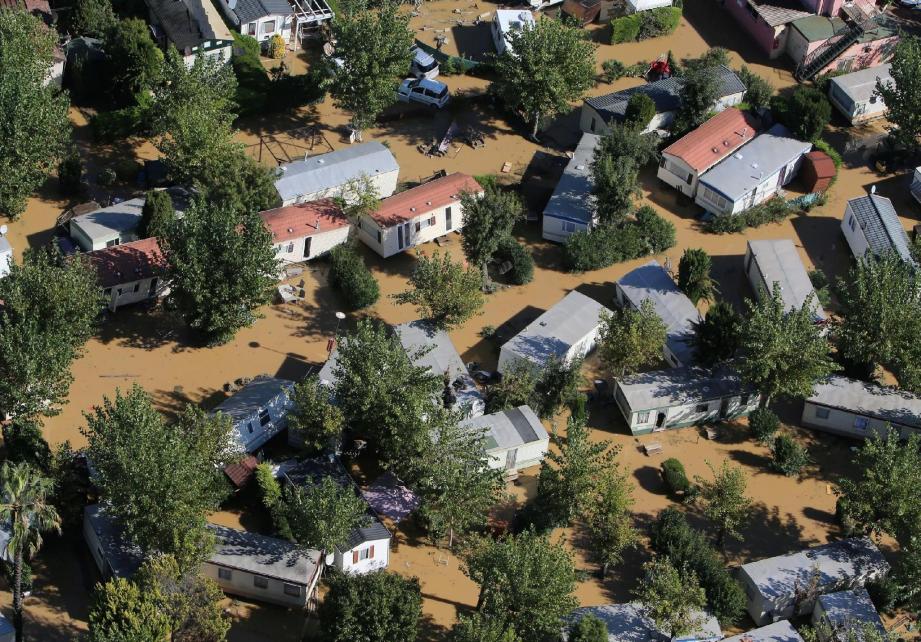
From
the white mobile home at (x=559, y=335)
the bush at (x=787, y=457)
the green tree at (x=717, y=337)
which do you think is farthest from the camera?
the white mobile home at (x=559, y=335)

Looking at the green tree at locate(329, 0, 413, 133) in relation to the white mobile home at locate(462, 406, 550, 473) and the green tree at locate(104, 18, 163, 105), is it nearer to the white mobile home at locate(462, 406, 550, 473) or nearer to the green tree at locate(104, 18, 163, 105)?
the green tree at locate(104, 18, 163, 105)

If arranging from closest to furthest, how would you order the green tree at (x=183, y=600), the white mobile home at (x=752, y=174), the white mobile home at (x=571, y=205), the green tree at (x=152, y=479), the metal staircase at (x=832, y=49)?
the green tree at (x=183, y=600), the green tree at (x=152, y=479), the white mobile home at (x=571, y=205), the white mobile home at (x=752, y=174), the metal staircase at (x=832, y=49)

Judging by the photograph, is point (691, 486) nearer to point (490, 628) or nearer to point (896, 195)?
point (490, 628)

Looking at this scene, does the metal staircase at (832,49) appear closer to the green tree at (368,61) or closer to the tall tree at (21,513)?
the green tree at (368,61)

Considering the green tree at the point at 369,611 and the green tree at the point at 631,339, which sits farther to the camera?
the green tree at the point at 631,339

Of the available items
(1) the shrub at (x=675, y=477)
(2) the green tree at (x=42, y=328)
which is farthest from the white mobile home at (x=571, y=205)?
(2) the green tree at (x=42, y=328)

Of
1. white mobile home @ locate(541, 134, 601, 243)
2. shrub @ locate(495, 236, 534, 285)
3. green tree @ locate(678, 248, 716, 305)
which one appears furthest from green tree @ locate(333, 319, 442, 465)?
green tree @ locate(678, 248, 716, 305)
